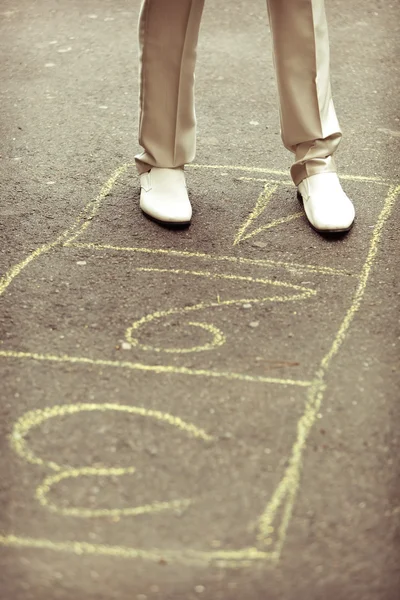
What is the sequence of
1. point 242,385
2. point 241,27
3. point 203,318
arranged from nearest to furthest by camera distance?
point 242,385 → point 203,318 → point 241,27

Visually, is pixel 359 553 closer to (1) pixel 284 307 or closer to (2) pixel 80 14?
(1) pixel 284 307

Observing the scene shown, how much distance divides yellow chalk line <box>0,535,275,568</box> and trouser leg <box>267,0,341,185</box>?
1696 mm

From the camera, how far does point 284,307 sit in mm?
2627

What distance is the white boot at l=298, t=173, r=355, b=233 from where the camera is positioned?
3.00m

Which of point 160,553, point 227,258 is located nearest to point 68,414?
point 160,553

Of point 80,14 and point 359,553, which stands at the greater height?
point 359,553

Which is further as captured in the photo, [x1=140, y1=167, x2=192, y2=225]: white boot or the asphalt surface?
[x1=140, y1=167, x2=192, y2=225]: white boot

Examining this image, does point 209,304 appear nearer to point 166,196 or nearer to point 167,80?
point 166,196

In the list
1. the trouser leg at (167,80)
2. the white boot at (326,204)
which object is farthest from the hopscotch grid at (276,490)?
the trouser leg at (167,80)

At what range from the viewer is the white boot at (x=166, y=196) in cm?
307

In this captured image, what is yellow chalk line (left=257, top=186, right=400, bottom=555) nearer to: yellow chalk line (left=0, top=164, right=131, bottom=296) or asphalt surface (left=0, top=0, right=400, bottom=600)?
asphalt surface (left=0, top=0, right=400, bottom=600)

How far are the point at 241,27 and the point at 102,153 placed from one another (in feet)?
6.30

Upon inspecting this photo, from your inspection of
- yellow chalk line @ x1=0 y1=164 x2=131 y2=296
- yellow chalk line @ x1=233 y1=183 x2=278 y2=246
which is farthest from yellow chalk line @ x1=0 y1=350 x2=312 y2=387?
yellow chalk line @ x1=233 y1=183 x2=278 y2=246

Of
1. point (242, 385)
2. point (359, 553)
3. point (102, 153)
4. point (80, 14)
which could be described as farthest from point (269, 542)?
point (80, 14)
